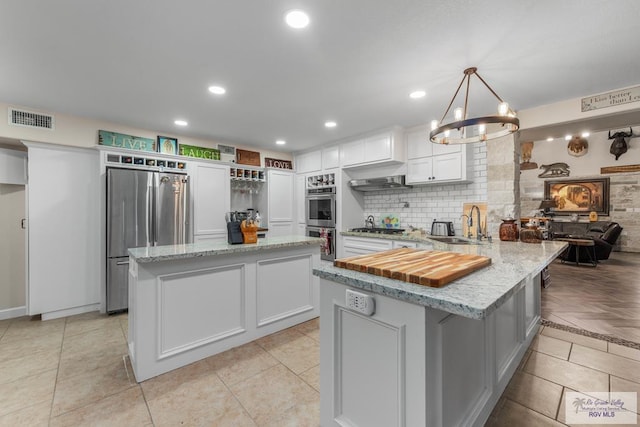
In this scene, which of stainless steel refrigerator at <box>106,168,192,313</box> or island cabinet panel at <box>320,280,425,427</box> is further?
stainless steel refrigerator at <box>106,168,192,313</box>

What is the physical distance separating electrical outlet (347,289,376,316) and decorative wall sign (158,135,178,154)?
3.78m

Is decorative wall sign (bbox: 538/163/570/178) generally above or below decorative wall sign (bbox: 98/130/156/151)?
above

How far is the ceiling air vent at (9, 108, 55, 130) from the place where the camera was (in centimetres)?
291

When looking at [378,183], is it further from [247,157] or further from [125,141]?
[125,141]

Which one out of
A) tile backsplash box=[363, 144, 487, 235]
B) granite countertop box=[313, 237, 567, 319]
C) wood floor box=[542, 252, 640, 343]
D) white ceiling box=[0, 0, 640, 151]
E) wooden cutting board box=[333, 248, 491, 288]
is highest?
white ceiling box=[0, 0, 640, 151]

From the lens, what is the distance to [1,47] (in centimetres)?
189

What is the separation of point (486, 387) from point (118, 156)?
411cm

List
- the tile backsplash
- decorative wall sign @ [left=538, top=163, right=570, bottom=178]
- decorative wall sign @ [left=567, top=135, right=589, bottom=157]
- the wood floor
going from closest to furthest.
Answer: the wood floor, the tile backsplash, decorative wall sign @ [left=567, top=135, right=589, bottom=157], decorative wall sign @ [left=538, top=163, right=570, bottom=178]

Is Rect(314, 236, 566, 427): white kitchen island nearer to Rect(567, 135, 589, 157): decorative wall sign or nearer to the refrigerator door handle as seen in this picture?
the refrigerator door handle

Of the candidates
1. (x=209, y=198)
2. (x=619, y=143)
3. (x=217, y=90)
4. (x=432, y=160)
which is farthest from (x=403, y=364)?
(x=619, y=143)

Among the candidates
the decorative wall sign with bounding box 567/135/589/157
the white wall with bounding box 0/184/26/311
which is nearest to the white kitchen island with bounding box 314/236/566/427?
the white wall with bounding box 0/184/26/311

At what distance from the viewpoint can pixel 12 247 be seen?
3.17 m

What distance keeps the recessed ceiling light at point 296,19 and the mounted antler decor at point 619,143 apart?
10056 millimetres

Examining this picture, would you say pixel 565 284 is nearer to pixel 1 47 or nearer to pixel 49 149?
pixel 1 47
